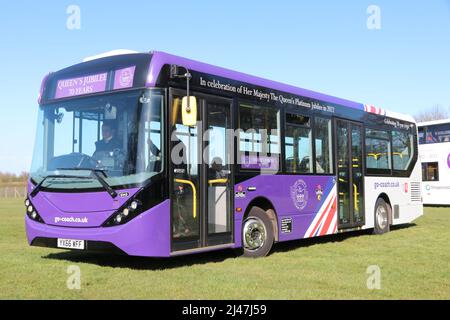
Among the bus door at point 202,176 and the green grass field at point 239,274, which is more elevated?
the bus door at point 202,176

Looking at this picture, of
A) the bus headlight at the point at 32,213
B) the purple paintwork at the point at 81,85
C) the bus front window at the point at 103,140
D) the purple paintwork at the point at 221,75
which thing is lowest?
the bus headlight at the point at 32,213

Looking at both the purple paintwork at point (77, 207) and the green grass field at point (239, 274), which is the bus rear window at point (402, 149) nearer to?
the green grass field at point (239, 274)

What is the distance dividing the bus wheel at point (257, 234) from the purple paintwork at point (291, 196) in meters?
0.25

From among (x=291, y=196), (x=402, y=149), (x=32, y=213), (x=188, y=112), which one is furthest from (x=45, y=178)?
(x=402, y=149)

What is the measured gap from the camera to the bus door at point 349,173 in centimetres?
1216

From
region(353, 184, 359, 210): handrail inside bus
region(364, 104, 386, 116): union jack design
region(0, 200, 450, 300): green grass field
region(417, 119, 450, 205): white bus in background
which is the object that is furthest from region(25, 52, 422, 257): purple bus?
region(417, 119, 450, 205): white bus in background

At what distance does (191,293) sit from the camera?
6469mm

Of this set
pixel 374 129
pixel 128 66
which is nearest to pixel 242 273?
pixel 128 66

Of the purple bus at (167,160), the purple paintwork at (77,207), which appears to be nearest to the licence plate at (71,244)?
the purple bus at (167,160)

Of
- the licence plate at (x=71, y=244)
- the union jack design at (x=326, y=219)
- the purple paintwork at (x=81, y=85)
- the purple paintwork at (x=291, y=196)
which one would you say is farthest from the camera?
the union jack design at (x=326, y=219)

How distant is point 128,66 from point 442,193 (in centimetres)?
2262

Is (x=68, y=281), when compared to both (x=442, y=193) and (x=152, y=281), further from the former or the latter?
(x=442, y=193)

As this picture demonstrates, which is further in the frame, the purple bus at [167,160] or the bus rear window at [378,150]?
the bus rear window at [378,150]
